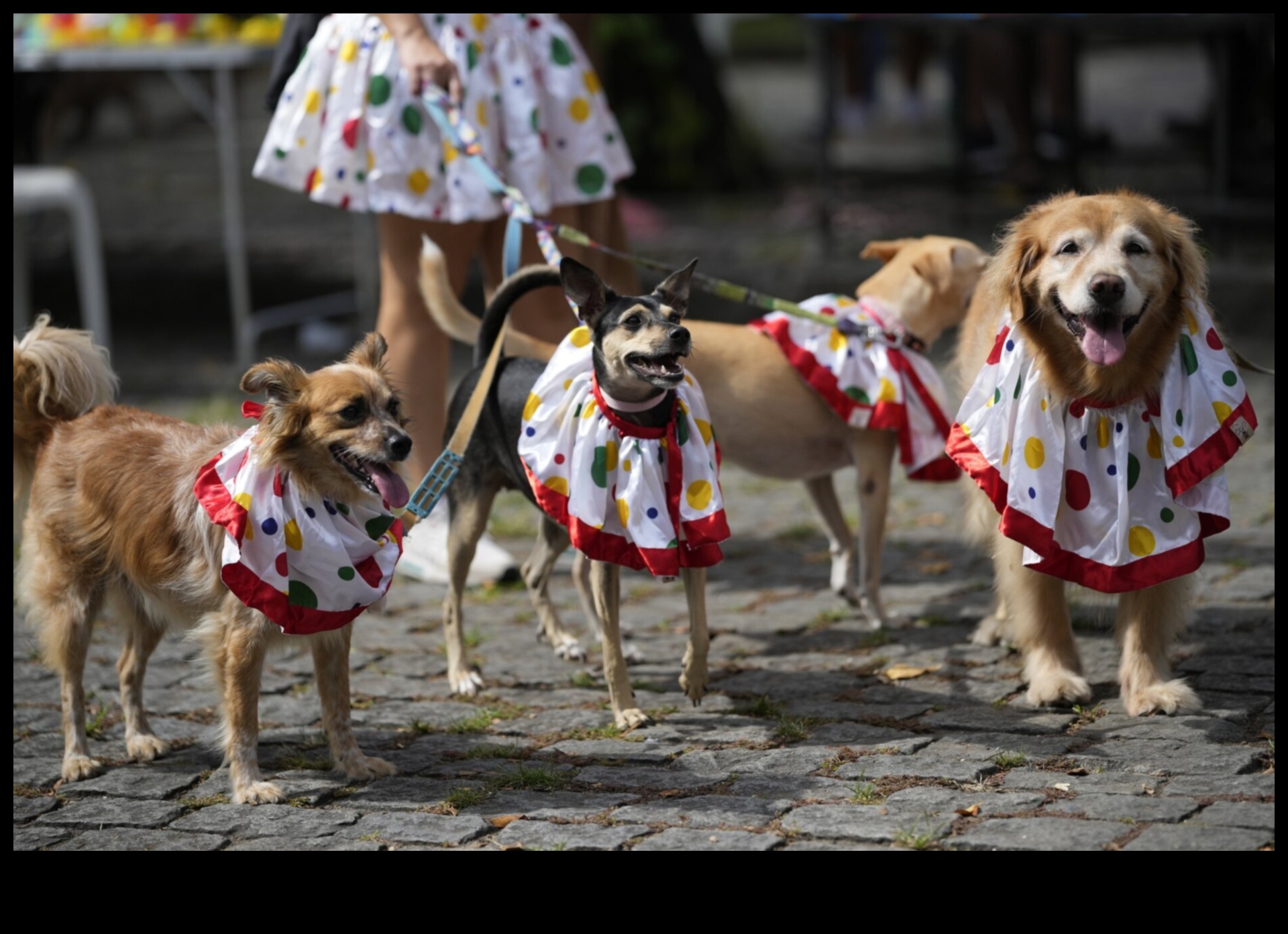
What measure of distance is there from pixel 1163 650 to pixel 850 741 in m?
0.99

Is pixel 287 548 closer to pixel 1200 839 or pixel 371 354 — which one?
pixel 371 354

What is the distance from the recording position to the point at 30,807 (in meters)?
3.94

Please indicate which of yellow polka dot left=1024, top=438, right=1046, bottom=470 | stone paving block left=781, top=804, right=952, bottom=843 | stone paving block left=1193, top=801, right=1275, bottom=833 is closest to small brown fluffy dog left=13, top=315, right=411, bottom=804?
stone paving block left=781, top=804, right=952, bottom=843

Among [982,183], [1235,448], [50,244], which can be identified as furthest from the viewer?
[50,244]

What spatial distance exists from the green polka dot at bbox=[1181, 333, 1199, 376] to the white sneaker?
114 inches

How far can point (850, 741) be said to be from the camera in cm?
414

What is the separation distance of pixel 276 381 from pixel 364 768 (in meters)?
1.11

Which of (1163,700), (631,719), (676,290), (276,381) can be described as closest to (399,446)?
(276,381)

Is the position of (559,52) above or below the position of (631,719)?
above

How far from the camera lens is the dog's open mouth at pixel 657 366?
4016mm

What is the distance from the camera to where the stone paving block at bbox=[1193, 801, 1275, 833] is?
3.32 m

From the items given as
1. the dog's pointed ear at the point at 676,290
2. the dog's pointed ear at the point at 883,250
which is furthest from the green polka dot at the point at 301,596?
the dog's pointed ear at the point at 883,250
